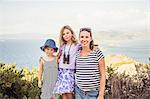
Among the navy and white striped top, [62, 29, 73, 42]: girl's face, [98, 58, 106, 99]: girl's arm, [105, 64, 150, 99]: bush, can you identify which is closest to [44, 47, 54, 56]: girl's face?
[62, 29, 73, 42]: girl's face

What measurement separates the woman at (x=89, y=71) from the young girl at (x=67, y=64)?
2.1 inches

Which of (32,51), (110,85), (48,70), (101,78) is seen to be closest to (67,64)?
(48,70)

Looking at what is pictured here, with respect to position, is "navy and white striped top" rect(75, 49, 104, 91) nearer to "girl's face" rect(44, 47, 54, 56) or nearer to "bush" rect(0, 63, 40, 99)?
"girl's face" rect(44, 47, 54, 56)

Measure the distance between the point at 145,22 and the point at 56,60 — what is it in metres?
0.90

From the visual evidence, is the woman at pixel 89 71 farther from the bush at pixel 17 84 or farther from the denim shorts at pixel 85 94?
the bush at pixel 17 84

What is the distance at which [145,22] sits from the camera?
332cm

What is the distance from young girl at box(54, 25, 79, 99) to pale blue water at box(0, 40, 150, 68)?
0.42 meters

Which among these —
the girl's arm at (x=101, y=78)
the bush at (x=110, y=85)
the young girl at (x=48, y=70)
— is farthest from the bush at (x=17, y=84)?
the girl's arm at (x=101, y=78)

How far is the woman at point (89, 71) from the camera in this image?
2.86m

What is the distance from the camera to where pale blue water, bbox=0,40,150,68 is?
335 centimetres

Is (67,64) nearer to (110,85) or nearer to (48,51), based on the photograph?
(48,51)

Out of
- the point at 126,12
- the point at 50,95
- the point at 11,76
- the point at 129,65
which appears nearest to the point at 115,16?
the point at 126,12

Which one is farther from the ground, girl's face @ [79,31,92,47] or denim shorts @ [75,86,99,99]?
girl's face @ [79,31,92,47]

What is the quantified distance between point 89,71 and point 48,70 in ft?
1.18
